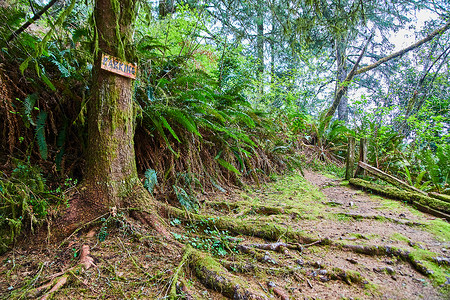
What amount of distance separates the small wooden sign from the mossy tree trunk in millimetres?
35

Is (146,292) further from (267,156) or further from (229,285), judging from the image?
(267,156)

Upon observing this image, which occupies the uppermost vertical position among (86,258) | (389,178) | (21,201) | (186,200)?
(389,178)

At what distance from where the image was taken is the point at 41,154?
168 centimetres

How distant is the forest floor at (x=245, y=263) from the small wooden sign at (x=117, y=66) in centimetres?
111

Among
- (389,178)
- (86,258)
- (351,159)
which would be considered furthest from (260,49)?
(86,258)

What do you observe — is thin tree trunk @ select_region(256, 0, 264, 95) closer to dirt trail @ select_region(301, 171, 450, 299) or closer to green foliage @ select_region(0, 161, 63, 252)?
dirt trail @ select_region(301, 171, 450, 299)

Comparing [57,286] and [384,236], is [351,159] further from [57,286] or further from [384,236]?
[57,286]

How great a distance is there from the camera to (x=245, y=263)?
155 centimetres

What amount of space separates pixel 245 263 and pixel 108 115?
1.51 metres

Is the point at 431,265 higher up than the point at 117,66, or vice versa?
the point at 117,66

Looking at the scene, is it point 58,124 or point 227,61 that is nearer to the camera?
point 58,124

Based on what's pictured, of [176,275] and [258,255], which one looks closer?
[176,275]

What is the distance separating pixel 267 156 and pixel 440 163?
326 centimetres

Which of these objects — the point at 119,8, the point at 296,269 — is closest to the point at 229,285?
the point at 296,269
